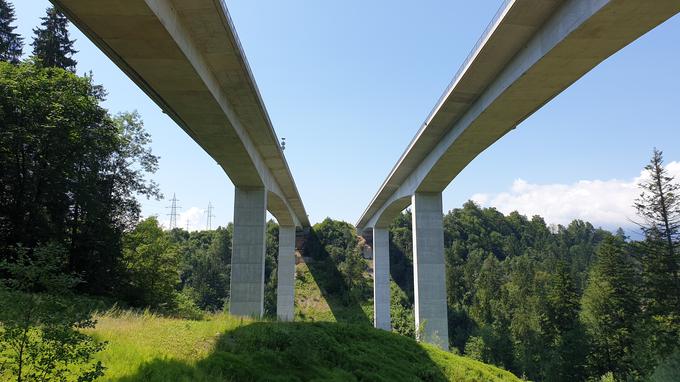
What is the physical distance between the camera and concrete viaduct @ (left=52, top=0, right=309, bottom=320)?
995cm

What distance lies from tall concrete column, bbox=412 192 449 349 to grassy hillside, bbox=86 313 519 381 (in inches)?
280

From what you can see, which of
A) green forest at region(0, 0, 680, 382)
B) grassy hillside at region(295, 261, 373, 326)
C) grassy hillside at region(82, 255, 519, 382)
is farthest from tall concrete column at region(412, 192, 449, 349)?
grassy hillside at region(295, 261, 373, 326)

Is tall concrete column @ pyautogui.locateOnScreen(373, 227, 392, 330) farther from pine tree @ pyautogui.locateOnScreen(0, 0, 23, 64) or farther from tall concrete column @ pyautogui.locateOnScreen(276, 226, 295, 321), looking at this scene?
pine tree @ pyautogui.locateOnScreen(0, 0, 23, 64)

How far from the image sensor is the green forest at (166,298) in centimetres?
734

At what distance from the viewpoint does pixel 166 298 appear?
33.1 meters

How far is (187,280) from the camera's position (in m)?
79.0

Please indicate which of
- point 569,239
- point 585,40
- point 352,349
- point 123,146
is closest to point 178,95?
point 352,349

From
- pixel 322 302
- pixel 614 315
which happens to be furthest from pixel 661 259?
pixel 322 302

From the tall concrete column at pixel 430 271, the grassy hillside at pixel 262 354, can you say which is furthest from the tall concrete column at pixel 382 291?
the grassy hillside at pixel 262 354

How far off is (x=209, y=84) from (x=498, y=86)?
9.56 m

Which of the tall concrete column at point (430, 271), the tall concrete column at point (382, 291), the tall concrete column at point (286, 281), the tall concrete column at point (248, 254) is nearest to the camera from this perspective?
the tall concrete column at point (248, 254)

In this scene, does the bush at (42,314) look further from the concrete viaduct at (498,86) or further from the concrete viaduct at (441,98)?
the concrete viaduct at (498,86)

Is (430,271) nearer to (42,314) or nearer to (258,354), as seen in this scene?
(258,354)

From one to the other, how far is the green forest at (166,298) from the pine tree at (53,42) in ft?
0.30
